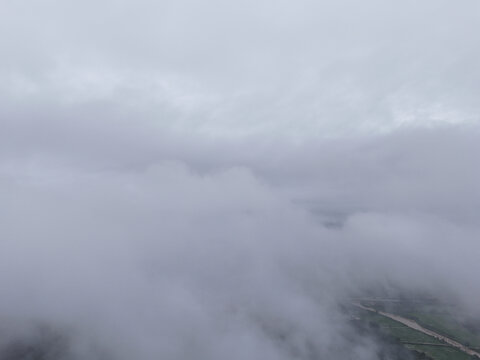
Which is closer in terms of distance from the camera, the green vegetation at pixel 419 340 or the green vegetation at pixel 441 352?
the green vegetation at pixel 441 352

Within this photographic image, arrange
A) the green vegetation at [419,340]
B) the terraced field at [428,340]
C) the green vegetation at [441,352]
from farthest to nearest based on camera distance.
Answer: the terraced field at [428,340]
the green vegetation at [419,340]
the green vegetation at [441,352]

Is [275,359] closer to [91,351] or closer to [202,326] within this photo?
[202,326]

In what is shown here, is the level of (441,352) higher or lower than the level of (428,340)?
higher

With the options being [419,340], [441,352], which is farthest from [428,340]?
[441,352]

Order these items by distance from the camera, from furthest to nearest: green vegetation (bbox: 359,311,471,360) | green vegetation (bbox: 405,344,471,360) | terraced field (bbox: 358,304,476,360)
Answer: terraced field (bbox: 358,304,476,360) → green vegetation (bbox: 359,311,471,360) → green vegetation (bbox: 405,344,471,360)

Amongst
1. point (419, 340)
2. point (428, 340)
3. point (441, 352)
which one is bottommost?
point (428, 340)

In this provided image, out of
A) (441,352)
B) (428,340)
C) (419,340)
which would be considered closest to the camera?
(441,352)

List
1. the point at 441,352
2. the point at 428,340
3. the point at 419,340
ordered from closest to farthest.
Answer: the point at 441,352
the point at 419,340
the point at 428,340

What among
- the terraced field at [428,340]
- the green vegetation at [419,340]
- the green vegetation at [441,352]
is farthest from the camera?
the terraced field at [428,340]

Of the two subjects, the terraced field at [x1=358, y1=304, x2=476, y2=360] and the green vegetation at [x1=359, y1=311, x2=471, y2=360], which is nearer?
the green vegetation at [x1=359, y1=311, x2=471, y2=360]

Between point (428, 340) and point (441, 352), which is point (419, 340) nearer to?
point (428, 340)

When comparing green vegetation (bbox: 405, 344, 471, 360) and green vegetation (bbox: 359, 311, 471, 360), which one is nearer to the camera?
green vegetation (bbox: 405, 344, 471, 360)

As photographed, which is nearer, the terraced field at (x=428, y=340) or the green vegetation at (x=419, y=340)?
the green vegetation at (x=419, y=340)

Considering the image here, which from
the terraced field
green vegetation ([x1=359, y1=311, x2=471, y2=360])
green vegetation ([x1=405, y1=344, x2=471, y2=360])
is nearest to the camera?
green vegetation ([x1=405, y1=344, x2=471, y2=360])
